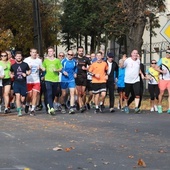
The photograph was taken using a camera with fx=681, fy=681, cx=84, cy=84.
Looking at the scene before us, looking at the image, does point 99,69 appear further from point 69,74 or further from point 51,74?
point 51,74

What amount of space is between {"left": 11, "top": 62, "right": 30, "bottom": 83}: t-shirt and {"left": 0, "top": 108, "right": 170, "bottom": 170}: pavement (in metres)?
1.05

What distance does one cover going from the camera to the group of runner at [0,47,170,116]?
18484 mm

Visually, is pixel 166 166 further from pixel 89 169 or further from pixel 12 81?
pixel 12 81

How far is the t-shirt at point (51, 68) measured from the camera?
1859cm

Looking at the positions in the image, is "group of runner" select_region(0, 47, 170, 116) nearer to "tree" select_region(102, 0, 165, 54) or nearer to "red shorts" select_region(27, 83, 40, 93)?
"red shorts" select_region(27, 83, 40, 93)

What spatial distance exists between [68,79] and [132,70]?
6.01 feet

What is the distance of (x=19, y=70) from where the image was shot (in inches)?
717

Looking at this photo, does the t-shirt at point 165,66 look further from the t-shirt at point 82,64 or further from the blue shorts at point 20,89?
the blue shorts at point 20,89

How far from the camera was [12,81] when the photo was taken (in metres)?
19.5

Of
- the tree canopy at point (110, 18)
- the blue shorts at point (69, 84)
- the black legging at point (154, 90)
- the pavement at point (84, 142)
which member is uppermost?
the tree canopy at point (110, 18)

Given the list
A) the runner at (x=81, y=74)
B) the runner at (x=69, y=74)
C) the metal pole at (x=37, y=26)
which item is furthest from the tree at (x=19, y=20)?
the runner at (x=69, y=74)

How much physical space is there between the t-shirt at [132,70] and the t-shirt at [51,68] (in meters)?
2.00

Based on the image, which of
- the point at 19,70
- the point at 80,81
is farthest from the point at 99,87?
the point at 19,70

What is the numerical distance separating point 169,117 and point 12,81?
15.6 ft
